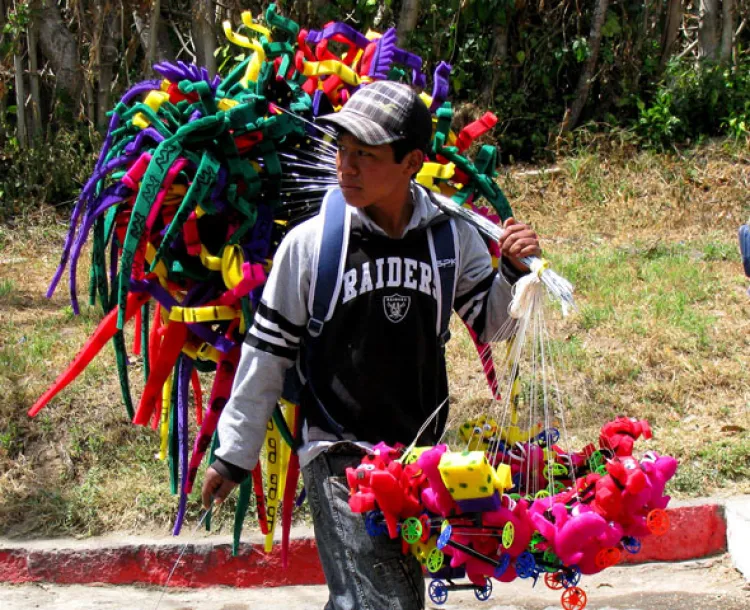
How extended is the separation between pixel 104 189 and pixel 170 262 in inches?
15.4

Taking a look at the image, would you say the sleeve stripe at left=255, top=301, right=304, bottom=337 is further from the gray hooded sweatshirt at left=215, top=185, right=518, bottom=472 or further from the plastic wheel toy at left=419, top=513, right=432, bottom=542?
the plastic wheel toy at left=419, top=513, right=432, bottom=542

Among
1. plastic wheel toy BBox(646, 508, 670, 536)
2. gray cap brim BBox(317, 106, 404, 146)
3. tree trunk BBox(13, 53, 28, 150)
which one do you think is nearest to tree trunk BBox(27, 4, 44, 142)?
tree trunk BBox(13, 53, 28, 150)

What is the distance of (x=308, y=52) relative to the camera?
354cm

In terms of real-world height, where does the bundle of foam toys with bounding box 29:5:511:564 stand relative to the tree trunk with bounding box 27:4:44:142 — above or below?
below

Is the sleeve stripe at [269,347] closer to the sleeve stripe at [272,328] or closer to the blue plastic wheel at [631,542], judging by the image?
the sleeve stripe at [272,328]

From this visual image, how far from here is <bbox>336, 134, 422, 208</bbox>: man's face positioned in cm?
276

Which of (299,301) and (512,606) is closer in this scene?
(299,301)

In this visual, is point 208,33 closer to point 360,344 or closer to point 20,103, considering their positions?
point 20,103

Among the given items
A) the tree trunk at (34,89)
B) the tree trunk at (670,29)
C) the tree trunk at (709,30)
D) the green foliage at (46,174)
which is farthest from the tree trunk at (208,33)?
the tree trunk at (709,30)

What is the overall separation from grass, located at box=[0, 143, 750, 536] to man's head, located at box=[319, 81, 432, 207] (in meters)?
1.59

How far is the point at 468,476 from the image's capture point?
2.43m

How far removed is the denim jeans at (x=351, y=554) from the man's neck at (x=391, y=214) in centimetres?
56

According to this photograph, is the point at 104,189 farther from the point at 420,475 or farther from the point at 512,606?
the point at 512,606

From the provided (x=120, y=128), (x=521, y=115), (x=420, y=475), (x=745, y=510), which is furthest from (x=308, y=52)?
(x=521, y=115)
